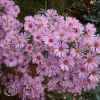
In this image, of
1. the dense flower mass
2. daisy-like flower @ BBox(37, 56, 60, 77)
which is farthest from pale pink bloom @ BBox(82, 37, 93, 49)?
daisy-like flower @ BBox(37, 56, 60, 77)

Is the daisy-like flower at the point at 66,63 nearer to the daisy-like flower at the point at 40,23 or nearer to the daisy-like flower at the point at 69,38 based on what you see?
the daisy-like flower at the point at 69,38

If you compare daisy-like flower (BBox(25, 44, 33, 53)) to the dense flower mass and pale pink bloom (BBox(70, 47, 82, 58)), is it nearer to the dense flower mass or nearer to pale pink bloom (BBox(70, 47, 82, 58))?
the dense flower mass

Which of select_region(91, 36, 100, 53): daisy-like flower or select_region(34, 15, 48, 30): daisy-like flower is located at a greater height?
select_region(34, 15, 48, 30): daisy-like flower

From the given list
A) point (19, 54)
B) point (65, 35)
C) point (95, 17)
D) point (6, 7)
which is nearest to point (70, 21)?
point (65, 35)

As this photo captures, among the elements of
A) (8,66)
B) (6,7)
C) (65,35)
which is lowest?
(8,66)

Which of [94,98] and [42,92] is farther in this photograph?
[94,98]

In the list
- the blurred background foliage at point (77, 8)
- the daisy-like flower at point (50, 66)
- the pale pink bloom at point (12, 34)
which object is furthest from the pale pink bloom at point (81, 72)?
the blurred background foliage at point (77, 8)

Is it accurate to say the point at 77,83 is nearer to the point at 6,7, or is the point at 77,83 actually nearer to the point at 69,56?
the point at 69,56

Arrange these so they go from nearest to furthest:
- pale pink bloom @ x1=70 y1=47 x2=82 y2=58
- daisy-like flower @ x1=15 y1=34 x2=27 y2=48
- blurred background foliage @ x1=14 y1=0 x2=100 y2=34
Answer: pale pink bloom @ x1=70 y1=47 x2=82 y2=58
daisy-like flower @ x1=15 y1=34 x2=27 y2=48
blurred background foliage @ x1=14 y1=0 x2=100 y2=34
